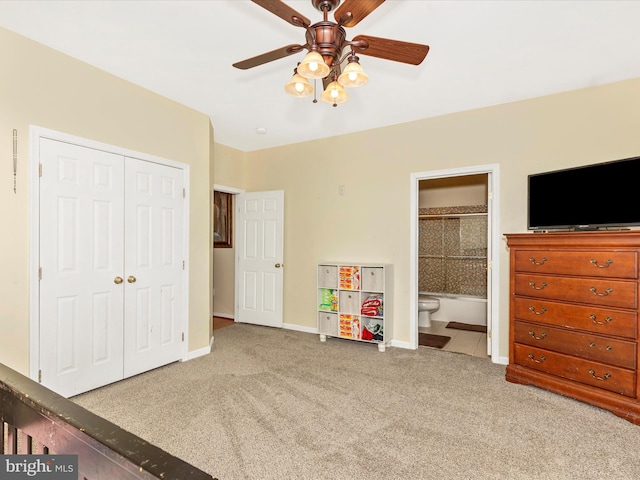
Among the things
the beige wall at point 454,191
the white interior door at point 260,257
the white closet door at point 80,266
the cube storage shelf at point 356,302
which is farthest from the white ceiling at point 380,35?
the beige wall at point 454,191

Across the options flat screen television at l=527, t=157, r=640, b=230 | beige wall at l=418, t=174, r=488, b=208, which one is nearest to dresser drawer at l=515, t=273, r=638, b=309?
flat screen television at l=527, t=157, r=640, b=230

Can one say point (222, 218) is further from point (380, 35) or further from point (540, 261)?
point (540, 261)

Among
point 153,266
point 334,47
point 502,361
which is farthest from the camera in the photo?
point 502,361

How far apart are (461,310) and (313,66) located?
191 inches

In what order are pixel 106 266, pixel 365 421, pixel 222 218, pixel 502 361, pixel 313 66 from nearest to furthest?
pixel 313 66 → pixel 365 421 → pixel 106 266 → pixel 502 361 → pixel 222 218

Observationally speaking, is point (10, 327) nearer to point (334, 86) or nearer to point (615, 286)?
point (334, 86)

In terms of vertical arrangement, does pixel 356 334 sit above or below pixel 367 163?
below

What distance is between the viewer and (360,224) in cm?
441

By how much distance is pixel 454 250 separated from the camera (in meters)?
5.95

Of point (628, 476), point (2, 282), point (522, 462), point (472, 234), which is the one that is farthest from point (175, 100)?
point (472, 234)

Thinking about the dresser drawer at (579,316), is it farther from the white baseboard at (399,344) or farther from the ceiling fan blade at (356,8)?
the ceiling fan blade at (356,8)

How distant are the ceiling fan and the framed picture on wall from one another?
3.97 meters

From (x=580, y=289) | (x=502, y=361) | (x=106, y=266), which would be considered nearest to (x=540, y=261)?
(x=580, y=289)

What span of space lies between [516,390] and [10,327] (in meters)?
3.91
